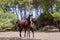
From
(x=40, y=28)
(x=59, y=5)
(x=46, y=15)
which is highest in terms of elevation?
(x=59, y=5)

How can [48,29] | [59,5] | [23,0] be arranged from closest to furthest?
[23,0] → [59,5] → [48,29]

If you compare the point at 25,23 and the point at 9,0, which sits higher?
the point at 9,0

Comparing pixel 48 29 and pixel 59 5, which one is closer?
pixel 59 5

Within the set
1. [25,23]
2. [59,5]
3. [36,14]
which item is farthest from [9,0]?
[36,14]

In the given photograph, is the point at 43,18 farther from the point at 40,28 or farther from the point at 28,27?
Answer: the point at 28,27

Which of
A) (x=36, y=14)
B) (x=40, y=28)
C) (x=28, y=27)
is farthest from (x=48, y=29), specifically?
(x=28, y=27)

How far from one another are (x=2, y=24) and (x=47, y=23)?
590 cm

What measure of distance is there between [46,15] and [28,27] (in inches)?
370

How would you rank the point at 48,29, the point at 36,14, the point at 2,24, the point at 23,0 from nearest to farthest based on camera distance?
1. the point at 23,0
2. the point at 2,24
3. the point at 48,29
4. the point at 36,14

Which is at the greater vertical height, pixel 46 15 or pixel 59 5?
pixel 59 5

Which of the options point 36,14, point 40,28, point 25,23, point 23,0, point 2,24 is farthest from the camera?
point 36,14

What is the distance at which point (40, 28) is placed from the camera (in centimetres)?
1875

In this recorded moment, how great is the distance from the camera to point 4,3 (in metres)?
9.52

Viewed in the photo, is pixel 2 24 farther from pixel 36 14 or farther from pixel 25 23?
pixel 36 14
